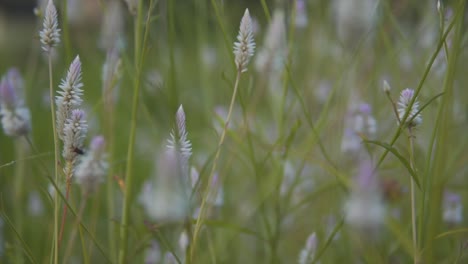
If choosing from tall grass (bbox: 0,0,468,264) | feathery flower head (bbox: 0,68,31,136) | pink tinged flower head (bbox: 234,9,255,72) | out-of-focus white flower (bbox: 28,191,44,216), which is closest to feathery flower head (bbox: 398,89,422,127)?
tall grass (bbox: 0,0,468,264)

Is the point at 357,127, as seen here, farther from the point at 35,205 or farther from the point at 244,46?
the point at 35,205

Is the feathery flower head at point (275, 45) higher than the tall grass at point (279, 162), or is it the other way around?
the feathery flower head at point (275, 45)

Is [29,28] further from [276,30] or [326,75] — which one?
[276,30]

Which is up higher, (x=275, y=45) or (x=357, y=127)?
(x=275, y=45)

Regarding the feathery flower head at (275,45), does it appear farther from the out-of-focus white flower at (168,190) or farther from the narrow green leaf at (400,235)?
the out-of-focus white flower at (168,190)

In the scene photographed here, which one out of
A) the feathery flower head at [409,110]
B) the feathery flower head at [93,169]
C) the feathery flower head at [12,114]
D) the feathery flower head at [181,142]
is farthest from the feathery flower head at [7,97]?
the feathery flower head at [409,110]

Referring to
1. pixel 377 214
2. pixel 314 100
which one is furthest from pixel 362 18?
pixel 314 100

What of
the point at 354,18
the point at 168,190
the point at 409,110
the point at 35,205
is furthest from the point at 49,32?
the point at 35,205

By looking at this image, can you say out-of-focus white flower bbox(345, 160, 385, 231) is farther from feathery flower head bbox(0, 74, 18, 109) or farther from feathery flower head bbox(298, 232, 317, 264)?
feathery flower head bbox(0, 74, 18, 109)
